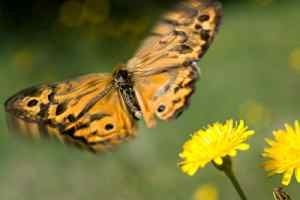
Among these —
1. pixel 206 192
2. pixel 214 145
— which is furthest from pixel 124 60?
pixel 214 145

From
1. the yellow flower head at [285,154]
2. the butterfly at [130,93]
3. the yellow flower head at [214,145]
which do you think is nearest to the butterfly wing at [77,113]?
the butterfly at [130,93]

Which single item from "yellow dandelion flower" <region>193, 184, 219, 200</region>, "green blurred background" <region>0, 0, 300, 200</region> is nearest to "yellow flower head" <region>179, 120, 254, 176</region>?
"green blurred background" <region>0, 0, 300, 200</region>

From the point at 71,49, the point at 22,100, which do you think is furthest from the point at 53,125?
the point at 71,49

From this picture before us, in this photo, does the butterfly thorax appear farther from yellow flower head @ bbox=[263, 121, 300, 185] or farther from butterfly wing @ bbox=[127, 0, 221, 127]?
yellow flower head @ bbox=[263, 121, 300, 185]

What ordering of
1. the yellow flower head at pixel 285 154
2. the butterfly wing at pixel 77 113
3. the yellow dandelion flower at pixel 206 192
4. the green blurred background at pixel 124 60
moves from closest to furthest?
the yellow flower head at pixel 285 154 → the butterfly wing at pixel 77 113 → the yellow dandelion flower at pixel 206 192 → the green blurred background at pixel 124 60

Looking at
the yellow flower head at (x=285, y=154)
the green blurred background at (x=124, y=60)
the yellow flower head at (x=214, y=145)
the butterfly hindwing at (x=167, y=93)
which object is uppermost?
the green blurred background at (x=124, y=60)

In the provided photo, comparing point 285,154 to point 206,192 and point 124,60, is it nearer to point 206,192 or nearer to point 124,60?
point 206,192

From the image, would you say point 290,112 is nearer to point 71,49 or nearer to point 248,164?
point 248,164

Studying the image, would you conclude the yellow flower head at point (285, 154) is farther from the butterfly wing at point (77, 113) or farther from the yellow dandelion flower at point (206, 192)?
the yellow dandelion flower at point (206, 192)
